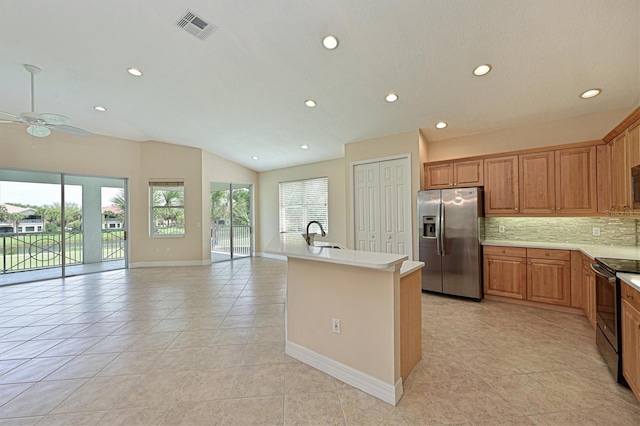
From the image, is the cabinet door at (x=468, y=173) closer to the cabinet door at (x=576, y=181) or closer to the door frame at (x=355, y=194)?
the door frame at (x=355, y=194)

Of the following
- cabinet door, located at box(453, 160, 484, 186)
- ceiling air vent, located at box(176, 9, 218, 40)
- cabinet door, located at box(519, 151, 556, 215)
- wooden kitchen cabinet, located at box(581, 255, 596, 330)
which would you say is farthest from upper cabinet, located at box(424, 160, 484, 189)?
ceiling air vent, located at box(176, 9, 218, 40)

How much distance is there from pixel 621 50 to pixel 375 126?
2.72 metres

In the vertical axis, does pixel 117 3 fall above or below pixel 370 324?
above

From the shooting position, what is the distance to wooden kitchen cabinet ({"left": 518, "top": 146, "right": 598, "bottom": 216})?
322cm

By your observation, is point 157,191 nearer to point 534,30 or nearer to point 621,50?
point 534,30

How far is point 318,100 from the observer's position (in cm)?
379

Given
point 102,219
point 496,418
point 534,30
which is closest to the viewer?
point 496,418

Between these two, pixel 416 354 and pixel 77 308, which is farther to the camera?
pixel 77 308

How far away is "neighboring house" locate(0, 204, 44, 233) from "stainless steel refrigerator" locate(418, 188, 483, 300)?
7667 millimetres

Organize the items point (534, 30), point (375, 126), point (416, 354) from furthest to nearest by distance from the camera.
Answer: point (375, 126) < point (534, 30) < point (416, 354)

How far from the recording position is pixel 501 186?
3760 millimetres

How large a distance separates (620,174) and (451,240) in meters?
1.89

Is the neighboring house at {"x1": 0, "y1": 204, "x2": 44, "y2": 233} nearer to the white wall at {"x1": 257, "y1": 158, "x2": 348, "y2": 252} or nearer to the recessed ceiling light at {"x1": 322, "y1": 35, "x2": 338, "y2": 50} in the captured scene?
the white wall at {"x1": 257, "y1": 158, "x2": 348, "y2": 252}

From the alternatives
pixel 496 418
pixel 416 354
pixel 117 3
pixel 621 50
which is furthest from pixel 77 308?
pixel 621 50
